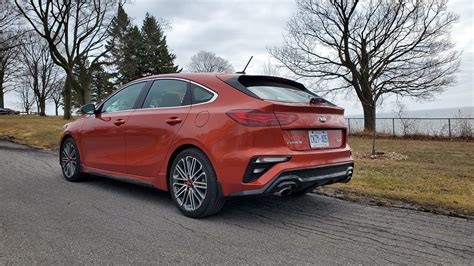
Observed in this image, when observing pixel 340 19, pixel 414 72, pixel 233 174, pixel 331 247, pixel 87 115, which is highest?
pixel 340 19

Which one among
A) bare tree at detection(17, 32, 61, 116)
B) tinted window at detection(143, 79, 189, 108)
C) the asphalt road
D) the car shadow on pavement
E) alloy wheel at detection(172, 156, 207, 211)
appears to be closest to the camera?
the asphalt road

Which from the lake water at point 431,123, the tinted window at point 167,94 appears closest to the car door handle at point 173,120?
the tinted window at point 167,94

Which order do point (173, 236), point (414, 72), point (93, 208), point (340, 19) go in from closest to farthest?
point (173, 236) < point (93, 208) < point (414, 72) < point (340, 19)

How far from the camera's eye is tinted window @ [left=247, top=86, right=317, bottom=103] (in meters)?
3.82

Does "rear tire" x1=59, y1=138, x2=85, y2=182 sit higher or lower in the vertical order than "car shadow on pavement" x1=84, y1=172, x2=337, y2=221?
higher

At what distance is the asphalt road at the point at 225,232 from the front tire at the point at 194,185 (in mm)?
132

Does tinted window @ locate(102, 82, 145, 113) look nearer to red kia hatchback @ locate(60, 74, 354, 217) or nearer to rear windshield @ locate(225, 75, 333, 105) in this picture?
red kia hatchback @ locate(60, 74, 354, 217)

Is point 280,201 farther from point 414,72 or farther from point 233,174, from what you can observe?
point 414,72

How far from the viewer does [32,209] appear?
4.25 meters

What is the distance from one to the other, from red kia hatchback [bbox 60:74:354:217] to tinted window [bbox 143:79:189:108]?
15 millimetres

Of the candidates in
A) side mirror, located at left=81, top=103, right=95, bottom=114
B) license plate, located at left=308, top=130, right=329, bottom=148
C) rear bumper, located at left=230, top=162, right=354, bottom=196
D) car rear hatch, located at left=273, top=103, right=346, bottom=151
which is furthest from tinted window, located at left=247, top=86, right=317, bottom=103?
side mirror, located at left=81, top=103, right=95, bottom=114

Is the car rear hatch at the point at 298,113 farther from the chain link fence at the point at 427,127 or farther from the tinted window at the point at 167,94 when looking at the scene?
the chain link fence at the point at 427,127

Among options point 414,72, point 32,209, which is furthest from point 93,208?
point 414,72

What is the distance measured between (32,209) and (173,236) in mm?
1943
